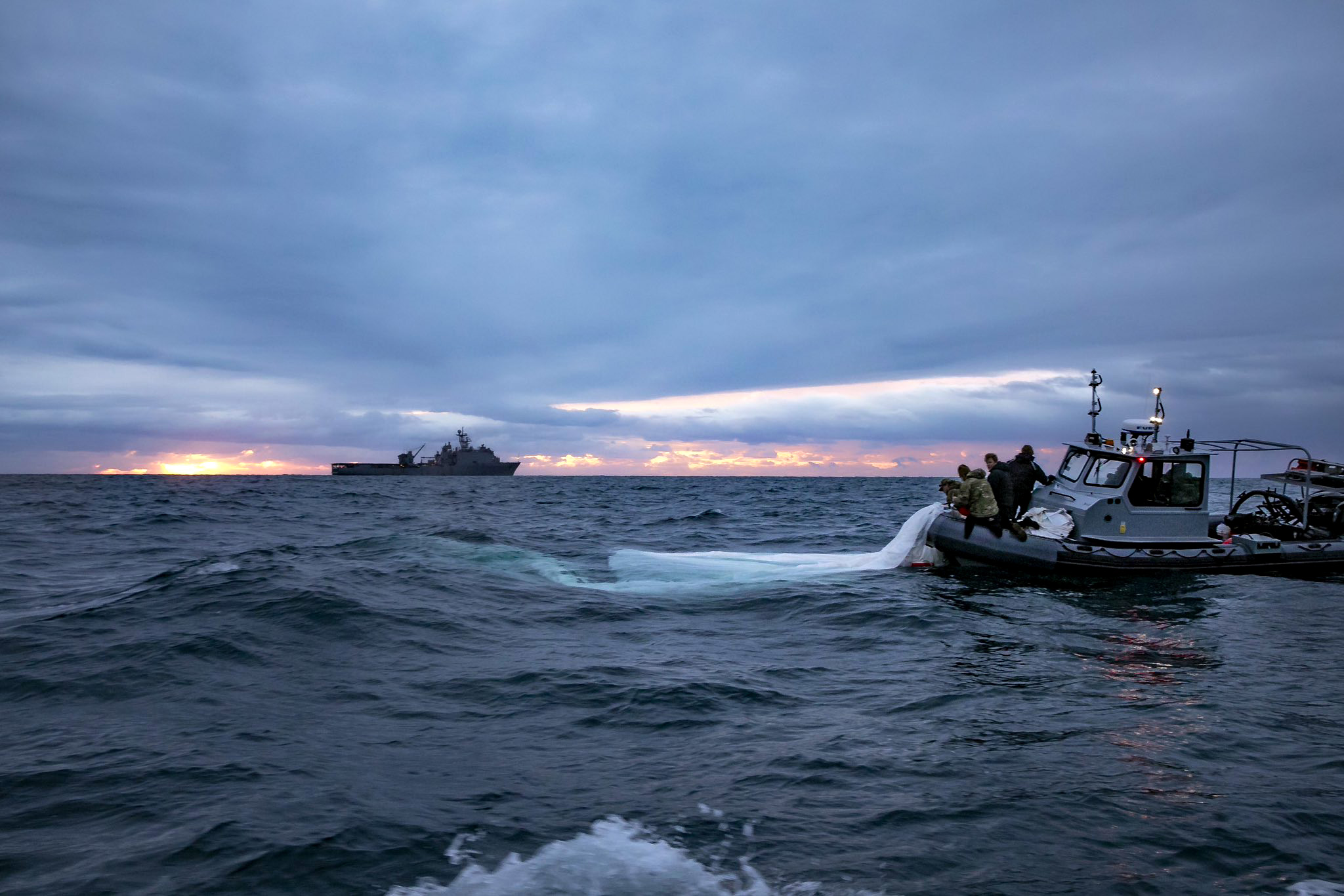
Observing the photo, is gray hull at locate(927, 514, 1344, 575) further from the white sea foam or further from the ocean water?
the white sea foam

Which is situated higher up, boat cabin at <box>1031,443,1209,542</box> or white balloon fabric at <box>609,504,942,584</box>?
boat cabin at <box>1031,443,1209,542</box>

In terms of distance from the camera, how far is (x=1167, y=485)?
654 inches

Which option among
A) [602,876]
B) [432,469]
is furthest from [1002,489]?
[432,469]

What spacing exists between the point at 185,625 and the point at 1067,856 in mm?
10713

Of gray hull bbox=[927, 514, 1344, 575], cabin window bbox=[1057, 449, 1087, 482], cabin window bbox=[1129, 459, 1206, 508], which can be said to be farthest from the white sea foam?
cabin window bbox=[1057, 449, 1087, 482]

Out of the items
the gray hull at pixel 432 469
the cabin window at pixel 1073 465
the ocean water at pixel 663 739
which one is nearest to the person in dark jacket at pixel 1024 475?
the cabin window at pixel 1073 465

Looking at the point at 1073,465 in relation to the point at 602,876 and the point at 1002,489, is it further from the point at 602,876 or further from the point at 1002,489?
the point at 602,876

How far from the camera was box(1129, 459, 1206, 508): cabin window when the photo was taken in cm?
1656

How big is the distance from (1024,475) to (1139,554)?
2.92 metres

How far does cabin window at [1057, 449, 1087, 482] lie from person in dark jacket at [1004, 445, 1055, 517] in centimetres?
70

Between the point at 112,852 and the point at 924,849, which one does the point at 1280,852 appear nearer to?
the point at 924,849

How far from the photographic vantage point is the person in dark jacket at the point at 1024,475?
17.7 m

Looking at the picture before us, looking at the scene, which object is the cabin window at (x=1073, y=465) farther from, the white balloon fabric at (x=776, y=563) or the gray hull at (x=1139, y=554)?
the white balloon fabric at (x=776, y=563)

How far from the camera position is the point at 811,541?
24250mm
